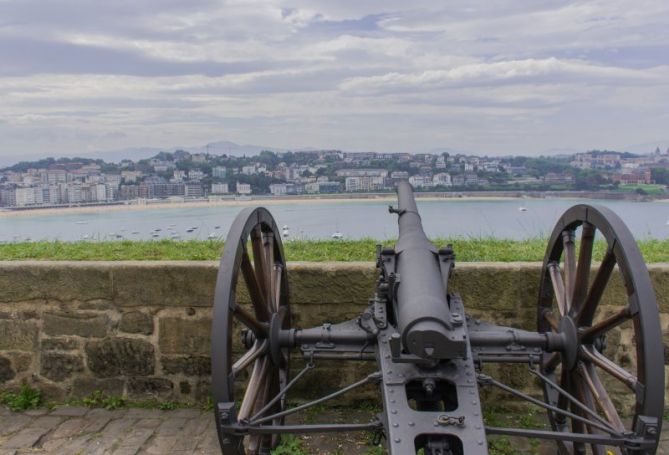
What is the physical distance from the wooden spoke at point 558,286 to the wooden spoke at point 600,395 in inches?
13.4

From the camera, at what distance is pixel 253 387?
3.23m

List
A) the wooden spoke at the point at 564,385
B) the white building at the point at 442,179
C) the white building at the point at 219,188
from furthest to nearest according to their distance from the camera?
the white building at the point at 219,188, the white building at the point at 442,179, the wooden spoke at the point at 564,385

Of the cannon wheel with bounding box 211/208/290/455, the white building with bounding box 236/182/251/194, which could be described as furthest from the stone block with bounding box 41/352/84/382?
the white building with bounding box 236/182/251/194

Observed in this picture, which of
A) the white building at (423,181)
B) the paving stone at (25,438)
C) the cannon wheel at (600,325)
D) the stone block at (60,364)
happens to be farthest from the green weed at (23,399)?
the white building at (423,181)

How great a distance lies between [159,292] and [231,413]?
192cm

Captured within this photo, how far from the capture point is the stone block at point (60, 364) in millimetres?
4578

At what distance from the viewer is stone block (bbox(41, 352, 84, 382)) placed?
4.58 m

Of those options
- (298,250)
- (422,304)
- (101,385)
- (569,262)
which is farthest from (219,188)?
(422,304)

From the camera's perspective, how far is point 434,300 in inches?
109

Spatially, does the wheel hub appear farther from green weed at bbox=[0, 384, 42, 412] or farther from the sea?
green weed at bbox=[0, 384, 42, 412]

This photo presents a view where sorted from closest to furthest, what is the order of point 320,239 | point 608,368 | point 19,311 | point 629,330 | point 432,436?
point 432,436 → point 608,368 → point 629,330 → point 19,311 → point 320,239

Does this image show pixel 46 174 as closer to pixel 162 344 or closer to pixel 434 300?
pixel 162 344

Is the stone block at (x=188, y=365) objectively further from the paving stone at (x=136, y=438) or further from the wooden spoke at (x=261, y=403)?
the wooden spoke at (x=261, y=403)

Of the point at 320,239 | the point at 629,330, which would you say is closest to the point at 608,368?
the point at 629,330
